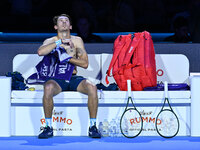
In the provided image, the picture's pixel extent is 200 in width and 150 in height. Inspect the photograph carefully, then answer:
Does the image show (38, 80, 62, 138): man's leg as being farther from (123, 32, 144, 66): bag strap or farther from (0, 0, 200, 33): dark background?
(0, 0, 200, 33): dark background

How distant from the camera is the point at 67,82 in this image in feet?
15.0

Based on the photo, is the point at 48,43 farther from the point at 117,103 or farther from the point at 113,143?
the point at 113,143

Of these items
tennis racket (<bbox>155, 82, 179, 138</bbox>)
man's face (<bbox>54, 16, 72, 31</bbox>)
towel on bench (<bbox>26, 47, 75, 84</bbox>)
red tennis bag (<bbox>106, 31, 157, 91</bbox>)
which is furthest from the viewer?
man's face (<bbox>54, 16, 72, 31</bbox>)

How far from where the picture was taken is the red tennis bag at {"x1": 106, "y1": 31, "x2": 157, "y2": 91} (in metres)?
4.69

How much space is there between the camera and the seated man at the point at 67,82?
4316 mm

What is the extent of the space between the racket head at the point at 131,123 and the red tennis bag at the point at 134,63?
30cm

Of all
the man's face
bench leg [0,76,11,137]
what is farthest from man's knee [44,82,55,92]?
the man's face

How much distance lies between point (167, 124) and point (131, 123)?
35 centimetres

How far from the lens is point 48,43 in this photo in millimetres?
4754

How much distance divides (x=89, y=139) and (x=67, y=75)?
690 millimetres

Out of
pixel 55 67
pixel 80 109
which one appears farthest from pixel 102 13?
pixel 80 109

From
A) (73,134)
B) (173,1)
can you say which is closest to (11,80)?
(73,134)

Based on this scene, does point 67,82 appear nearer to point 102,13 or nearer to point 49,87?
point 49,87

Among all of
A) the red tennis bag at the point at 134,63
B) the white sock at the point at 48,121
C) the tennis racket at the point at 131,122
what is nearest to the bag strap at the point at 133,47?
the red tennis bag at the point at 134,63
